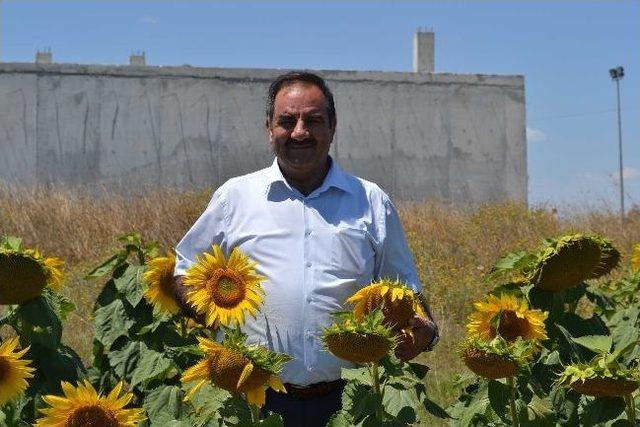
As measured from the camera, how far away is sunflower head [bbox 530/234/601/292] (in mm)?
2727

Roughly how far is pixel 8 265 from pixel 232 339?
→ 0.89 m

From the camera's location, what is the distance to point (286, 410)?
3.02 meters

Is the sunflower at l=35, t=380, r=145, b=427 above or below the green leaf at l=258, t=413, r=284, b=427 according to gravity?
above

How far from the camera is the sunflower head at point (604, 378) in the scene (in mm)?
2242

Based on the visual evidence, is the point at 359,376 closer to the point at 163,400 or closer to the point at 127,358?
the point at 163,400

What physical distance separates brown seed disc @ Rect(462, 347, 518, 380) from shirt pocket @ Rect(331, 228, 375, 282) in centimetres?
63

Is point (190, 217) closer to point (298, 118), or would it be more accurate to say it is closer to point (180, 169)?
point (180, 169)

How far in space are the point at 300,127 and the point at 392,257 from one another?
1.60 feet

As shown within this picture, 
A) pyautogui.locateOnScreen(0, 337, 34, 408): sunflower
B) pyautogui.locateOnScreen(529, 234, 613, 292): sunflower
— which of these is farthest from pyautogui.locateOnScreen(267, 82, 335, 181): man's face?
pyautogui.locateOnScreen(0, 337, 34, 408): sunflower

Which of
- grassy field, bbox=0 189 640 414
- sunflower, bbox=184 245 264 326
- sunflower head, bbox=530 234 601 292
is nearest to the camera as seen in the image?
sunflower, bbox=184 245 264 326

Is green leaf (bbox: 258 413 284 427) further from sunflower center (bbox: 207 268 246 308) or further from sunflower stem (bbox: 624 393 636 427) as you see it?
sunflower stem (bbox: 624 393 636 427)

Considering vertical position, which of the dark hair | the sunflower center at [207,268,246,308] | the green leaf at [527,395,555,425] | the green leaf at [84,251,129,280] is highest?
the dark hair

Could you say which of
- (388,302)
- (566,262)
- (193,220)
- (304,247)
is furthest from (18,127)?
(388,302)

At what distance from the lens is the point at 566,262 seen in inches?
109
